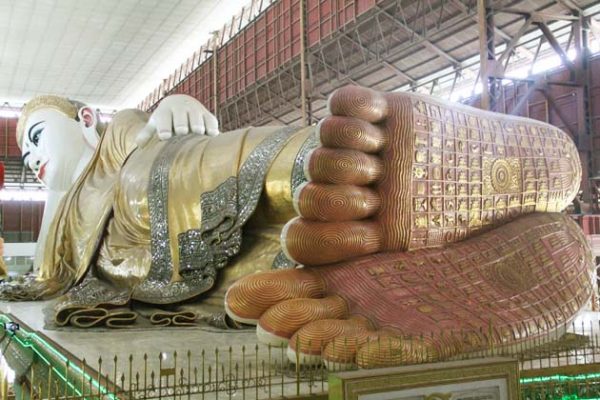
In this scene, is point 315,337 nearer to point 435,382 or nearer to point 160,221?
point 435,382

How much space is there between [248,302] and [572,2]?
21.1 ft

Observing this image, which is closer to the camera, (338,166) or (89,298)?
(338,166)

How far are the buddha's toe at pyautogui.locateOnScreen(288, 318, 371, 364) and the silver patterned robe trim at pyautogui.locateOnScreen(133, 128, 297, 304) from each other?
1142 millimetres

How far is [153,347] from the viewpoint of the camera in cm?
245

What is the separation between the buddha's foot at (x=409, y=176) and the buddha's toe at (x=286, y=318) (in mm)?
233

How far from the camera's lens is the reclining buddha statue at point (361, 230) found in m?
2.04

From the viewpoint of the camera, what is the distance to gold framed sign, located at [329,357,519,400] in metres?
1.38

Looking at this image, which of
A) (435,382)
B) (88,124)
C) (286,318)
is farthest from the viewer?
(88,124)

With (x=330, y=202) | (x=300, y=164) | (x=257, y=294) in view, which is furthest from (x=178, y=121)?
(x=257, y=294)

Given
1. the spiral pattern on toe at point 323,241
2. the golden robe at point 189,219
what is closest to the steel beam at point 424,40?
the golden robe at point 189,219

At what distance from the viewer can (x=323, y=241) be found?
215cm

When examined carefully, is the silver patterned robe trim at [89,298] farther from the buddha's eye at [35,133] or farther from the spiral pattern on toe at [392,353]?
the buddha's eye at [35,133]

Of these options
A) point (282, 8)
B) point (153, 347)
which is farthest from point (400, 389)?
point (282, 8)

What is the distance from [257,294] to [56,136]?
12.7 ft
